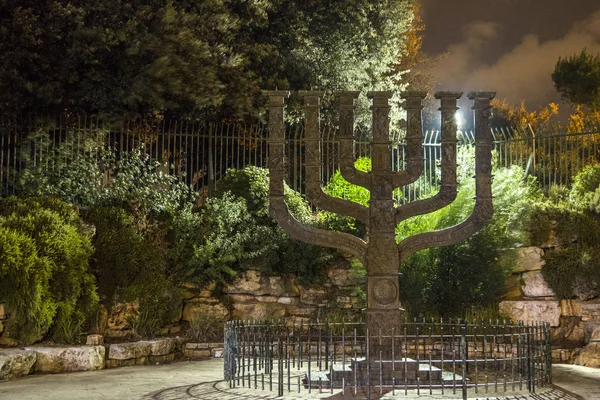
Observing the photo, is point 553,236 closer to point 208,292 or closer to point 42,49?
point 208,292

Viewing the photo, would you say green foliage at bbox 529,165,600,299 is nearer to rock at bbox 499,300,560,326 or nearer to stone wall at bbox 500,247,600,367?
stone wall at bbox 500,247,600,367

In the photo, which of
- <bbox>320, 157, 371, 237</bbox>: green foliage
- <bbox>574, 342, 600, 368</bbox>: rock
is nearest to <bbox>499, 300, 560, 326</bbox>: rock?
<bbox>574, 342, 600, 368</bbox>: rock

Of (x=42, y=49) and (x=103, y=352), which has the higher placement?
(x=42, y=49)

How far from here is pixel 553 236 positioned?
51.4ft

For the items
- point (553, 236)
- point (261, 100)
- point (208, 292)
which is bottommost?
point (208, 292)

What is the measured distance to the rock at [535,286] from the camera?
15293 mm

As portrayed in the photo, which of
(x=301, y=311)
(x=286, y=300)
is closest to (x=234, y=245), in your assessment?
(x=286, y=300)

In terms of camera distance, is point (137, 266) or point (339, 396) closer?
point (339, 396)

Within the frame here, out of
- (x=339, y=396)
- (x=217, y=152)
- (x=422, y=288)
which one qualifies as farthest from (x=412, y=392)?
(x=217, y=152)

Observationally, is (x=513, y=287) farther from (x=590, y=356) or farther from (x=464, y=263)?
(x=590, y=356)

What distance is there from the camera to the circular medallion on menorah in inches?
410

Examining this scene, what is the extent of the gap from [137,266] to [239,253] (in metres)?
1.96

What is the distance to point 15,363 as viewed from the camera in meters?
11.8

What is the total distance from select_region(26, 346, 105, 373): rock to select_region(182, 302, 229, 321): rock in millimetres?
2677
